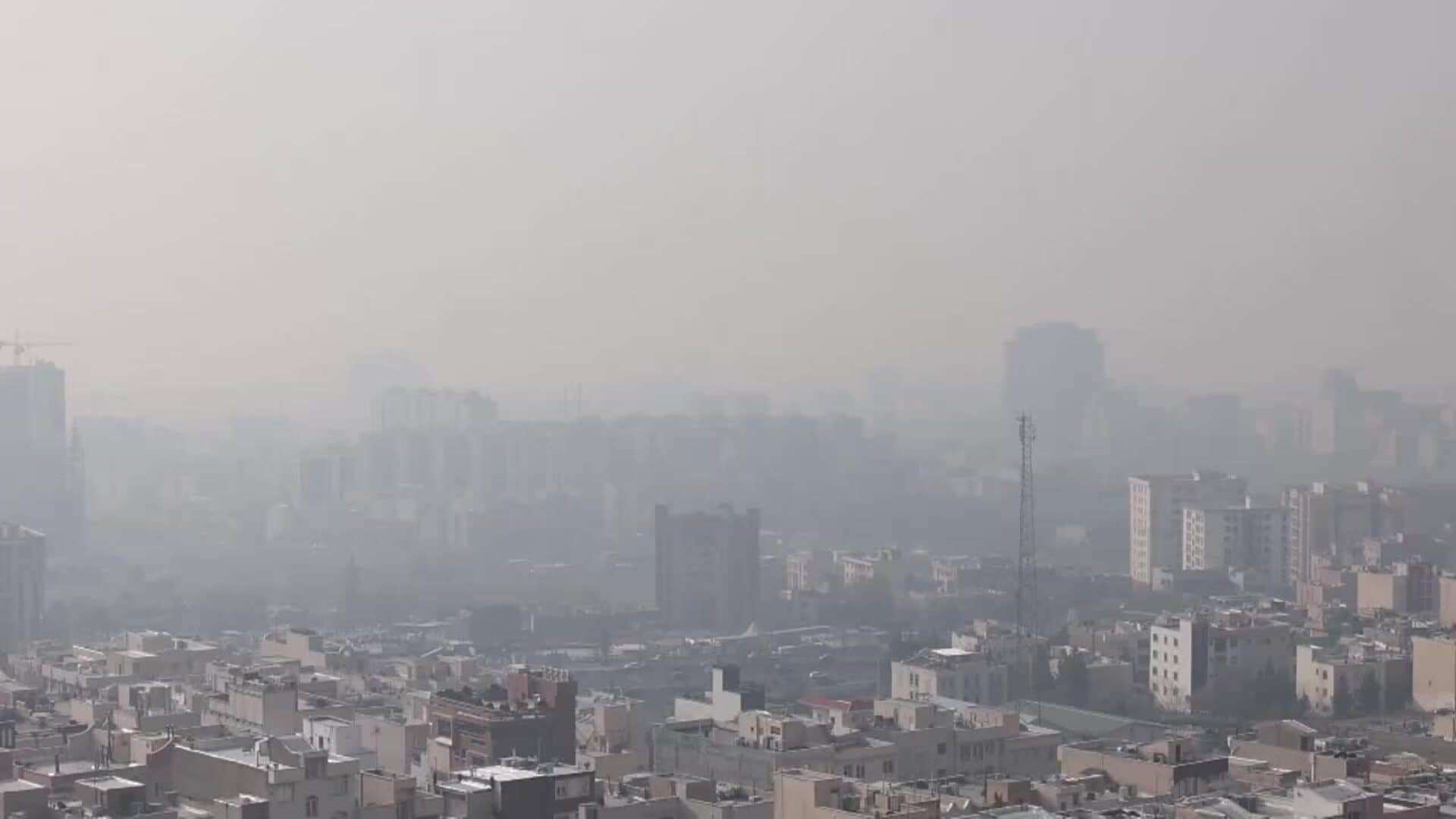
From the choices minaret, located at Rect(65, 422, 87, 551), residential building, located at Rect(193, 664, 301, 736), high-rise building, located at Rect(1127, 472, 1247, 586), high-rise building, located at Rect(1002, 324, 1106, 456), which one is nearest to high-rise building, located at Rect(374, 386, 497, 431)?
minaret, located at Rect(65, 422, 87, 551)

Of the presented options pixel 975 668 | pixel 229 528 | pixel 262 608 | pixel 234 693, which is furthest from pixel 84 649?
pixel 229 528

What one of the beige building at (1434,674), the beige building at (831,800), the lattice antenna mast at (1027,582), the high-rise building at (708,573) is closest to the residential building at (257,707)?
the beige building at (831,800)

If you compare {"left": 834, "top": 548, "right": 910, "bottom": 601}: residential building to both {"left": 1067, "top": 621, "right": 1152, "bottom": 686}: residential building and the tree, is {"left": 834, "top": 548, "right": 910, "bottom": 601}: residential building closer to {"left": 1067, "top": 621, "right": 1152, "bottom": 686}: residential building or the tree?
{"left": 1067, "top": 621, "right": 1152, "bottom": 686}: residential building

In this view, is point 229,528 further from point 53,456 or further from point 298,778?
point 298,778

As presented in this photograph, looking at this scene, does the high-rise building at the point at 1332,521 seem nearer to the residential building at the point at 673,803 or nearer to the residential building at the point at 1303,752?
the residential building at the point at 1303,752

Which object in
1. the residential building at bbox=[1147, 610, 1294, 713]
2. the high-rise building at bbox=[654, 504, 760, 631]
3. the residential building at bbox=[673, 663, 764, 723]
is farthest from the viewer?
the high-rise building at bbox=[654, 504, 760, 631]

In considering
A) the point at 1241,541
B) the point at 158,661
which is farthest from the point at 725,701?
the point at 1241,541

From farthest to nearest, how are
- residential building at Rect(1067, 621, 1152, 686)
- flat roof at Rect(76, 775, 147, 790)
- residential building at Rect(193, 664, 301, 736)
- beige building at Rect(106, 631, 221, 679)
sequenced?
residential building at Rect(1067, 621, 1152, 686), beige building at Rect(106, 631, 221, 679), residential building at Rect(193, 664, 301, 736), flat roof at Rect(76, 775, 147, 790)
